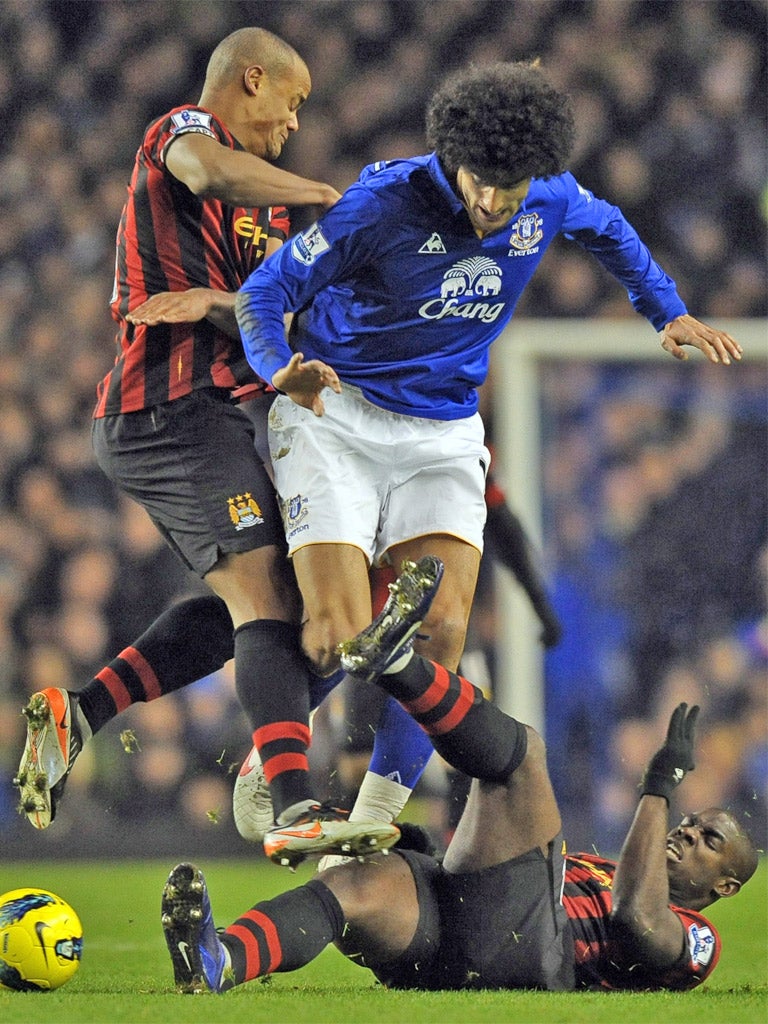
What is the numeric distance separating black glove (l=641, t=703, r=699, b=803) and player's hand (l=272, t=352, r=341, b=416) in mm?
1106

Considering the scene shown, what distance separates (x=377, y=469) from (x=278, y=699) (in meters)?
0.68

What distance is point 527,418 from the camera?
7523mm

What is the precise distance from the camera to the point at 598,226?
3.86 m

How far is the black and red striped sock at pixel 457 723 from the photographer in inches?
125

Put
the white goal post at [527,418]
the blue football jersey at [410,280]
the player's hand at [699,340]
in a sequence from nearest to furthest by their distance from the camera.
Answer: the blue football jersey at [410,280] < the player's hand at [699,340] < the white goal post at [527,418]

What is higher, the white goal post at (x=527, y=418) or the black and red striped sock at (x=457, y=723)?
the white goal post at (x=527, y=418)

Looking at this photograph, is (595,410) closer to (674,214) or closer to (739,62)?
(674,214)

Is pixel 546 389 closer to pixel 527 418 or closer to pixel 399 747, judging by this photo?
pixel 527 418

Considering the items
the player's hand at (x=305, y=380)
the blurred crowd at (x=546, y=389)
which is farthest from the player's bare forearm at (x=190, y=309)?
the blurred crowd at (x=546, y=389)

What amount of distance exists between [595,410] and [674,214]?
4.90 feet

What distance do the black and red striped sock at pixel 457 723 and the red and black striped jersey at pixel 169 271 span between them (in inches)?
41.0

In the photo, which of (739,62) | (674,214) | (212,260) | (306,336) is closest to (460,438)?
(306,336)

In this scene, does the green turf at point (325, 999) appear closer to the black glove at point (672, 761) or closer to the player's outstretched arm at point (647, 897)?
the player's outstretched arm at point (647, 897)

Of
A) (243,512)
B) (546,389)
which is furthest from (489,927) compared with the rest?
(546,389)
